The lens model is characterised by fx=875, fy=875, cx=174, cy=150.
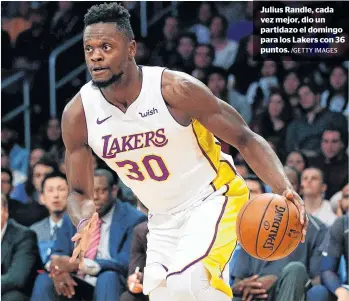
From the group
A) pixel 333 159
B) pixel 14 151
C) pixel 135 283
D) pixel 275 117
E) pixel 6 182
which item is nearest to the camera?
pixel 135 283

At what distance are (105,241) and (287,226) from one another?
120 inches

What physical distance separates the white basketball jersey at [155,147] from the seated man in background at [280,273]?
1.77m

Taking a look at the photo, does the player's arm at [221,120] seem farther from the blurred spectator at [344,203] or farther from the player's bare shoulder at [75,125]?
the blurred spectator at [344,203]

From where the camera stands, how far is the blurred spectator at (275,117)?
934cm

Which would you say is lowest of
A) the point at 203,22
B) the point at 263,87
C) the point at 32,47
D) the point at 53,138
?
the point at 53,138

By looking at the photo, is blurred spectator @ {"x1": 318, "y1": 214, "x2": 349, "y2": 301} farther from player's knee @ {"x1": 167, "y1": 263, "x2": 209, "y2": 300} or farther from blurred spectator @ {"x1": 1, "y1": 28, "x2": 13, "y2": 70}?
blurred spectator @ {"x1": 1, "y1": 28, "x2": 13, "y2": 70}

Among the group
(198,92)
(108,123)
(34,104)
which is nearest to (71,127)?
(108,123)

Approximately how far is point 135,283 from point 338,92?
4022 mm

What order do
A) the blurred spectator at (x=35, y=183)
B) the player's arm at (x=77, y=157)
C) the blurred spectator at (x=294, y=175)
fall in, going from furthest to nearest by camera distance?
the blurred spectator at (x=35, y=183), the blurred spectator at (x=294, y=175), the player's arm at (x=77, y=157)

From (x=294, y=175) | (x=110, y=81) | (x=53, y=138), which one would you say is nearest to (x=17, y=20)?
(x=53, y=138)

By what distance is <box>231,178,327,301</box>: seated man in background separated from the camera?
6473 millimetres

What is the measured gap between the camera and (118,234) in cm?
725

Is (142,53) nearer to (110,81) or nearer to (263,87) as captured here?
(263,87)

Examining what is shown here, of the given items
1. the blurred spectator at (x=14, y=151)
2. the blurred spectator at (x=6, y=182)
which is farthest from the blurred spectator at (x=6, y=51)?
the blurred spectator at (x=6, y=182)
